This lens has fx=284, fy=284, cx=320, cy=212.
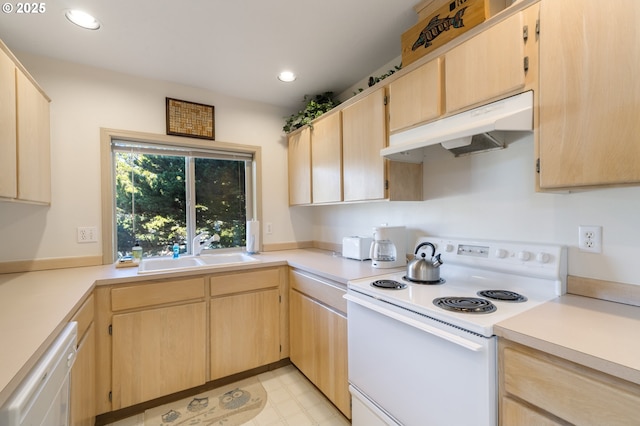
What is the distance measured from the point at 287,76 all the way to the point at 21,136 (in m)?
1.73

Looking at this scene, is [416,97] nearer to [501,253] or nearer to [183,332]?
[501,253]

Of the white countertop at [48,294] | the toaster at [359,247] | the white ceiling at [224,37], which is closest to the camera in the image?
the white countertop at [48,294]

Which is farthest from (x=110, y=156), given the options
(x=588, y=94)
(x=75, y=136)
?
(x=588, y=94)

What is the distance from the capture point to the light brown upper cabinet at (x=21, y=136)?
1354mm

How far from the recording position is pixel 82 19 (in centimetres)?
165

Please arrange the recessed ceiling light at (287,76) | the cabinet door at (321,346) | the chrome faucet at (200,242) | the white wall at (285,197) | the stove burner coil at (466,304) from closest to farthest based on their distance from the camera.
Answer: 1. the stove burner coil at (466,304)
2. the white wall at (285,197)
3. the cabinet door at (321,346)
4. the recessed ceiling light at (287,76)
5. the chrome faucet at (200,242)

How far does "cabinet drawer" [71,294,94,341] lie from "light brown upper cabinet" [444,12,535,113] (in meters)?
2.06

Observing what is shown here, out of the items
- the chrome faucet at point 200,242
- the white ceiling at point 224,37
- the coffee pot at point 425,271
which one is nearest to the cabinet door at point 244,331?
the chrome faucet at point 200,242

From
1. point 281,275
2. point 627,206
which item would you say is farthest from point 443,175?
point 281,275

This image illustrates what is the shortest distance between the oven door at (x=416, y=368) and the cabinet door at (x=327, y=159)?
95 cm

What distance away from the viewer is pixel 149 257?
2.44 m

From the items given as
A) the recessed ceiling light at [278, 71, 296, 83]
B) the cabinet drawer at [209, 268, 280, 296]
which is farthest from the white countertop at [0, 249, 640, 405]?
the recessed ceiling light at [278, 71, 296, 83]

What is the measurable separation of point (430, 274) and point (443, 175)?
66 cm

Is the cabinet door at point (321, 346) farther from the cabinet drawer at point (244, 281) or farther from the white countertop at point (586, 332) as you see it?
the white countertop at point (586, 332)
